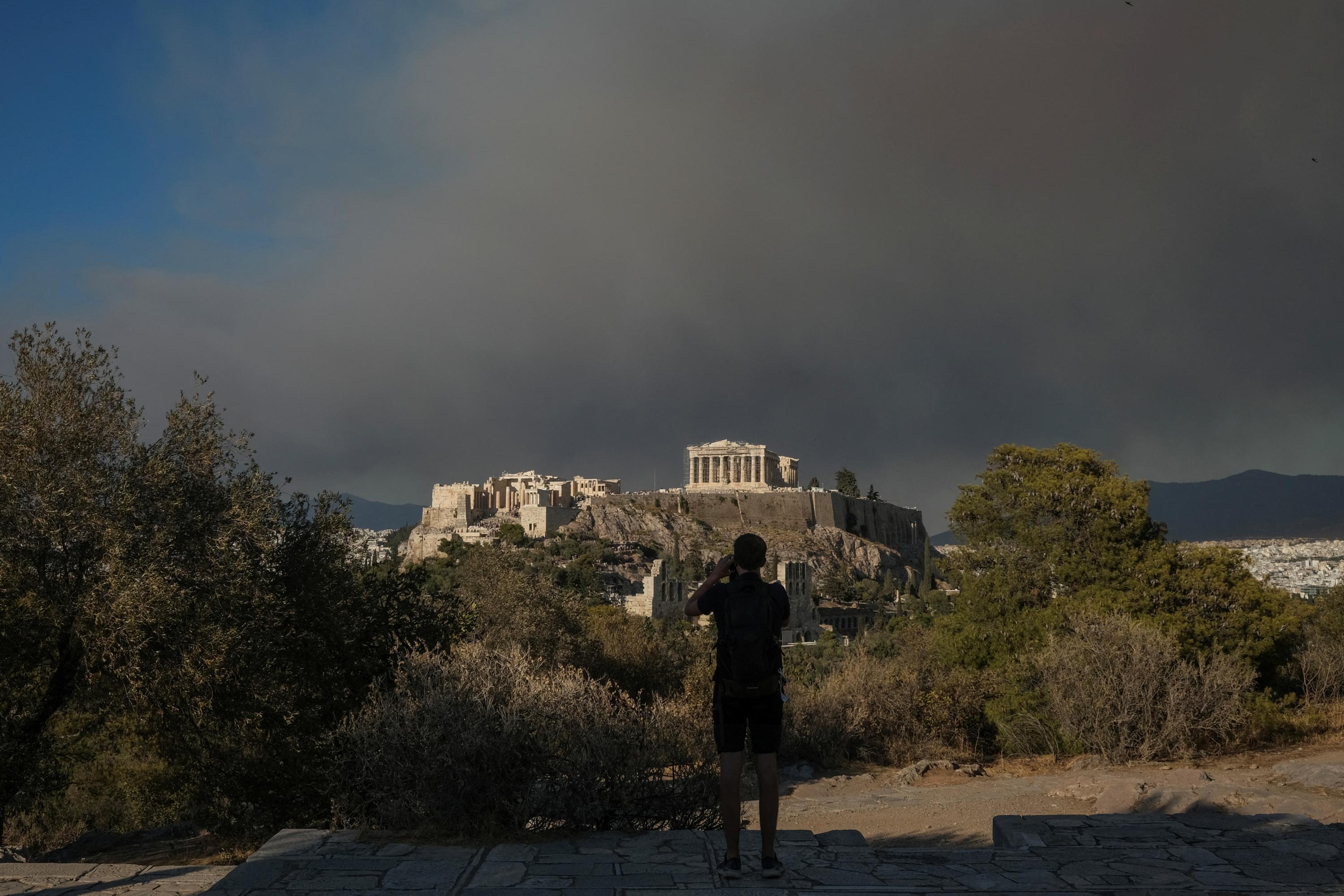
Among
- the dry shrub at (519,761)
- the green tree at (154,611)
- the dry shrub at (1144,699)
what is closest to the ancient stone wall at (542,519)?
the dry shrub at (1144,699)

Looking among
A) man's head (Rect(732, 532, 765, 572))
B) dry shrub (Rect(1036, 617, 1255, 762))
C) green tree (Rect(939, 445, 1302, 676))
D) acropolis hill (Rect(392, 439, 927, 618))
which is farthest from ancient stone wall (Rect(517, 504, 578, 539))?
man's head (Rect(732, 532, 765, 572))

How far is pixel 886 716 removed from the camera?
621 inches

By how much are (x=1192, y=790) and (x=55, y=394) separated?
1105 cm

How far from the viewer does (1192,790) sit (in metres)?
8.56

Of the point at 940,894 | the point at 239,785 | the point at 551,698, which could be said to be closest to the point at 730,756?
the point at 940,894

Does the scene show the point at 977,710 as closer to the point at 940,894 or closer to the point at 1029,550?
the point at 1029,550

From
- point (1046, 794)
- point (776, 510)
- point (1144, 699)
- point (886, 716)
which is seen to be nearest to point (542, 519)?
point (776, 510)

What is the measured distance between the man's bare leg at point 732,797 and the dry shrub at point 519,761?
1.44 m

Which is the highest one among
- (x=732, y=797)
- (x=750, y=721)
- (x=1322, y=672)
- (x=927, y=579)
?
(x=927, y=579)

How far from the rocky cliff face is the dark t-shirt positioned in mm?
82297

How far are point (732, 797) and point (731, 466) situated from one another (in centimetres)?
11002

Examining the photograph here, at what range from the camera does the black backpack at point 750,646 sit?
465 cm

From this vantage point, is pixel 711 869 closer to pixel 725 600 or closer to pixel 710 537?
pixel 725 600

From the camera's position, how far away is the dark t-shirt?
477 cm
